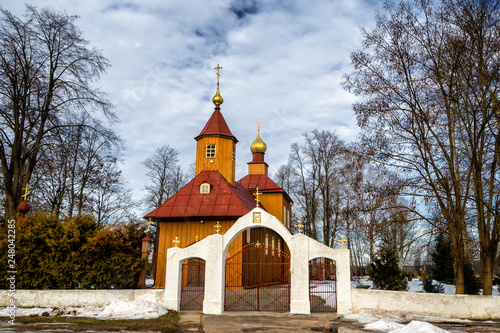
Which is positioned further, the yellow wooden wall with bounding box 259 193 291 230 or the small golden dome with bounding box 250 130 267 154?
the small golden dome with bounding box 250 130 267 154

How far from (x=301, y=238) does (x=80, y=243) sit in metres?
8.32

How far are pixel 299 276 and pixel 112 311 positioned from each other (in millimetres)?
5974

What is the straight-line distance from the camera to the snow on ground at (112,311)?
39.2 ft

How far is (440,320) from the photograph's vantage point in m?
11.6

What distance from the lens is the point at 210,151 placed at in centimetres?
2377

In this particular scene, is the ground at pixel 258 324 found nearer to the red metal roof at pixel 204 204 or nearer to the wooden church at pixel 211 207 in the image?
the wooden church at pixel 211 207

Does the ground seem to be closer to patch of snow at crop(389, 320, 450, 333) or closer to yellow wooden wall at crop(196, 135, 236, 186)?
patch of snow at crop(389, 320, 450, 333)

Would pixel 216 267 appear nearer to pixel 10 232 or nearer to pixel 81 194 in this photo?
pixel 10 232

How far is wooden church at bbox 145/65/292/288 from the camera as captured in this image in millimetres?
19958

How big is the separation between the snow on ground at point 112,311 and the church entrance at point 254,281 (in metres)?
2.72

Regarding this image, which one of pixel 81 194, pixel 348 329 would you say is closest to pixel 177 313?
pixel 348 329

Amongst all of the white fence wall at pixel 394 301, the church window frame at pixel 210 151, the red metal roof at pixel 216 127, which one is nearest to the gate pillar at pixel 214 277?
the white fence wall at pixel 394 301

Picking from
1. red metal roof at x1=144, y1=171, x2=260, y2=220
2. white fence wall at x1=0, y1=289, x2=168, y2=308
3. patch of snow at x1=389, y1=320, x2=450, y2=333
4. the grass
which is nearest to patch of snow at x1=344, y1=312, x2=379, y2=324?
patch of snow at x1=389, y1=320, x2=450, y2=333

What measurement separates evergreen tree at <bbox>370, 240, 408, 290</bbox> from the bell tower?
9.89m
